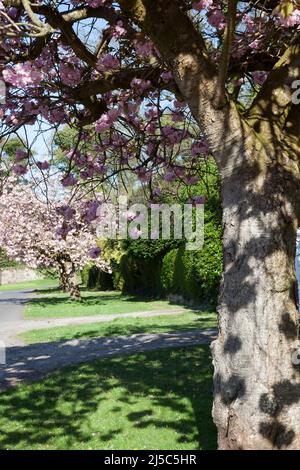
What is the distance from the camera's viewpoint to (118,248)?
28875mm

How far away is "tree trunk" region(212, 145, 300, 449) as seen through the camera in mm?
4094

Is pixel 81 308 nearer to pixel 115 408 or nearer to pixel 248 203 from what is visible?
pixel 115 408

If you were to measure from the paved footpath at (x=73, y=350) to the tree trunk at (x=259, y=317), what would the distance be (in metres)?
4.86

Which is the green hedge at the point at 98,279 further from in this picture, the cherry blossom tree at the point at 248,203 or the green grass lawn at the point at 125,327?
the cherry blossom tree at the point at 248,203

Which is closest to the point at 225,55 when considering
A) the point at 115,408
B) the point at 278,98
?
the point at 278,98

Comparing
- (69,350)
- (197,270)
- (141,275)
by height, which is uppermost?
(197,270)

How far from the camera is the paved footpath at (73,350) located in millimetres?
9281

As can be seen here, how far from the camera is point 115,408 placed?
665 cm

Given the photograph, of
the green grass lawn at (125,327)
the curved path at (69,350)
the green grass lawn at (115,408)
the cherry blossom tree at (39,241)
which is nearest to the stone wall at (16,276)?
the cherry blossom tree at (39,241)

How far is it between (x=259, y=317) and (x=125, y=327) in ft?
34.9

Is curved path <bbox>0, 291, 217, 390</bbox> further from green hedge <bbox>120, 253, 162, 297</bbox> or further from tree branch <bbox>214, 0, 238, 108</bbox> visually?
green hedge <bbox>120, 253, 162, 297</bbox>

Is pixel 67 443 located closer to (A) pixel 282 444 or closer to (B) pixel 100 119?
(A) pixel 282 444
